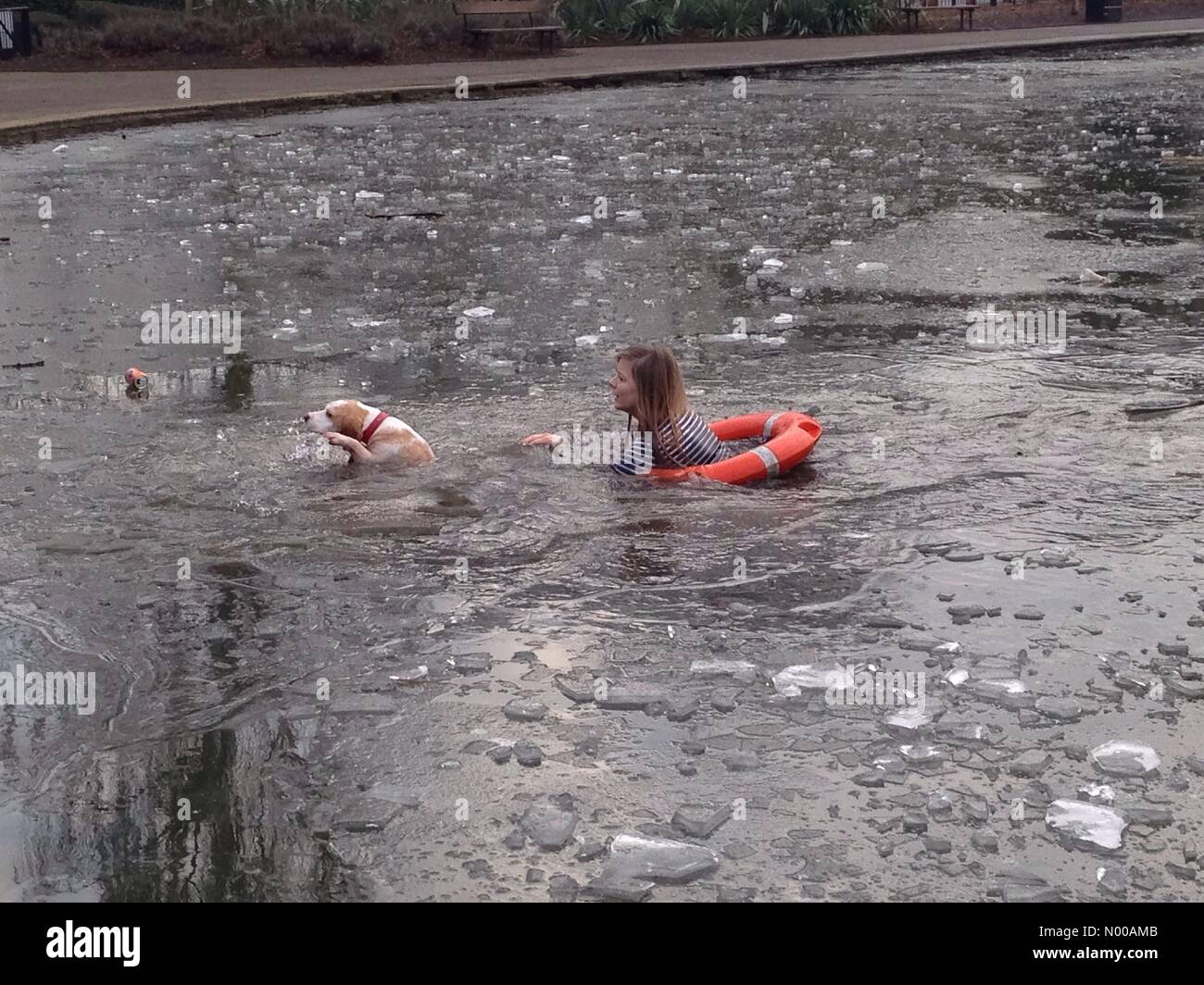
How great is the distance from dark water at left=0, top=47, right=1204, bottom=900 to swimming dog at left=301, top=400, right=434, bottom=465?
0.14 metres

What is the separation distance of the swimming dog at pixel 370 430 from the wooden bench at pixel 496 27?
2232cm

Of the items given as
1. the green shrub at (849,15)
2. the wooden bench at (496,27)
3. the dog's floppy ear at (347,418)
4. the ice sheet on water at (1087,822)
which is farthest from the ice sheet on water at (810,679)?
the green shrub at (849,15)

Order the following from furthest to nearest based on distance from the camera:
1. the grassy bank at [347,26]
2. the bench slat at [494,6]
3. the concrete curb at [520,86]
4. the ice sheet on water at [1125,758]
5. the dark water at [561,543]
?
the bench slat at [494,6] → the grassy bank at [347,26] → the concrete curb at [520,86] → the ice sheet on water at [1125,758] → the dark water at [561,543]

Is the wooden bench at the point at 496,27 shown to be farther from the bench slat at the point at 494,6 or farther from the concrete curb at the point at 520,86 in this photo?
the concrete curb at the point at 520,86

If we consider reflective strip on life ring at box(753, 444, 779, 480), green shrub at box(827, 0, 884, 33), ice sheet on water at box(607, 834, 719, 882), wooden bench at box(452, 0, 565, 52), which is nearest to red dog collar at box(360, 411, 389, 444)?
reflective strip on life ring at box(753, 444, 779, 480)

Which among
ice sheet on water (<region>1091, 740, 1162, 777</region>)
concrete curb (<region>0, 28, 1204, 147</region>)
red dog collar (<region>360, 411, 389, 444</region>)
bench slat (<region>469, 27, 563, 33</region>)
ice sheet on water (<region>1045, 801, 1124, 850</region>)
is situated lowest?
ice sheet on water (<region>1045, 801, 1124, 850</region>)

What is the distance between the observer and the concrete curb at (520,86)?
19.2 m

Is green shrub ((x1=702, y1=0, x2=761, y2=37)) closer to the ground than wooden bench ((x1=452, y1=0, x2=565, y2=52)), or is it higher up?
higher up

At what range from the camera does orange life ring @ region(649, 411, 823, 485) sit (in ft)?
22.7

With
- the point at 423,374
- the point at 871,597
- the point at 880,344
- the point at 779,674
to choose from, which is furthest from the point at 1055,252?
the point at 779,674

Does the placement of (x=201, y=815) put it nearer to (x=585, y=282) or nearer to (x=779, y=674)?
(x=779, y=674)

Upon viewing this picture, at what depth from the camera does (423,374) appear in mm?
8836

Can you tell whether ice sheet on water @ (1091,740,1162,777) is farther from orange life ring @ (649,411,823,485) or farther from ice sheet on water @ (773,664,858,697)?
orange life ring @ (649,411,823,485)

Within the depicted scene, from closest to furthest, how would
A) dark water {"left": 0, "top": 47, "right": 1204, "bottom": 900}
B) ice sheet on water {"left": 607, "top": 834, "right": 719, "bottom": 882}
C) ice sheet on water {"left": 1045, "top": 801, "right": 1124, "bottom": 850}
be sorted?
1. ice sheet on water {"left": 607, "top": 834, "right": 719, "bottom": 882}
2. ice sheet on water {"left": 1045, "top": 801, "right": 1124, "bottom": 850}
3. dark water {"left": 0, "top": 47, "right": 1204, "bottom": 900}
